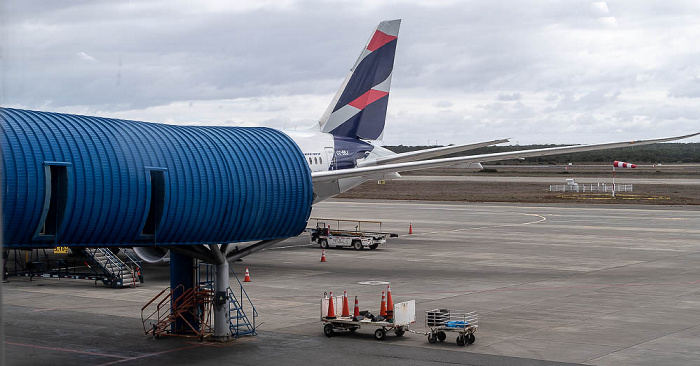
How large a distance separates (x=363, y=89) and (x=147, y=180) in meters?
26.0

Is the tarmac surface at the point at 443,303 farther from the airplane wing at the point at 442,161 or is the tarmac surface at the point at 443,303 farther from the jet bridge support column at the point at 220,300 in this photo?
the airplane wing at the point at 442,161

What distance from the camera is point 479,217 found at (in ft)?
242

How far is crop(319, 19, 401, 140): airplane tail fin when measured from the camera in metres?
45.3

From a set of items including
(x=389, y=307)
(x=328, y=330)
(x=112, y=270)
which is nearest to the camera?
(x=328, y=330)

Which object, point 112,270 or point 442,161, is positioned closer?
point 442,161

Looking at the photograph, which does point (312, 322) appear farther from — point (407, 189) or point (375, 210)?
point (407, 189)

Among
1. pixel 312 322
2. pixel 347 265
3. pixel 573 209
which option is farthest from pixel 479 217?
pixel 312 322

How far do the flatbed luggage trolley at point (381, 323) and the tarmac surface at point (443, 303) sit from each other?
1.05 feet

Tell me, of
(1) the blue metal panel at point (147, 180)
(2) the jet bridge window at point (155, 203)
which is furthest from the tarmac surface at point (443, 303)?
(1) the blue metal panel at point (147, 180)

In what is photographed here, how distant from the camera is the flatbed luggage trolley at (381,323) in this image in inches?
931

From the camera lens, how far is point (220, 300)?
2350 cm

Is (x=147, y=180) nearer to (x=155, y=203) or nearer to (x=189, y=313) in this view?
(x=155, y=203)

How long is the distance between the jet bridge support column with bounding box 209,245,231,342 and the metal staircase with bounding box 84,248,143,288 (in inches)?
475

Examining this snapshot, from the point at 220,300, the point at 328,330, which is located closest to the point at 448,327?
the point at 328,330
